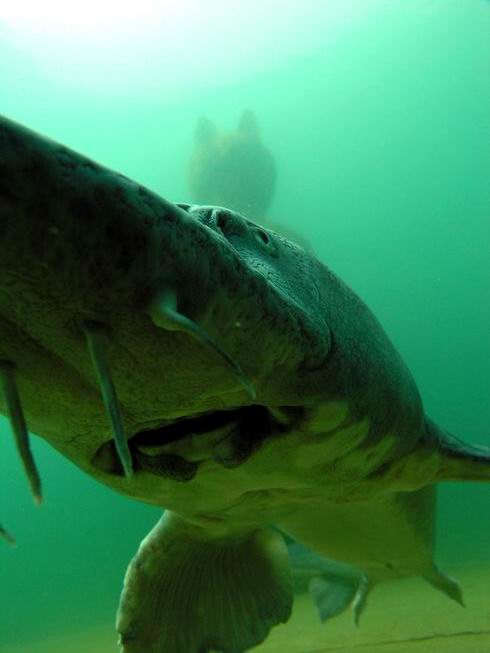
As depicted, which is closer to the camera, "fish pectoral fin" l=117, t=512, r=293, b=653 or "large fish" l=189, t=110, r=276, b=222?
"fish pectoral fin" l=117, t=512, r=293, b=653

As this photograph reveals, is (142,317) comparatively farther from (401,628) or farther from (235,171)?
(235,171)

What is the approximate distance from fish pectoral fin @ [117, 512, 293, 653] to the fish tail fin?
1103 millimetres

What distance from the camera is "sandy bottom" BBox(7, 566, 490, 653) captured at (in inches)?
213

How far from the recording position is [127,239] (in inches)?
40.7

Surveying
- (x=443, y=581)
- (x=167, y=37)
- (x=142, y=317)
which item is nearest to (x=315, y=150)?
(x=167, y=37)

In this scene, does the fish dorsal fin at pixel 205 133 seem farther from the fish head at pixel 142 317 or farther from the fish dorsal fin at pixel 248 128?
the fish head at pixel 142 317

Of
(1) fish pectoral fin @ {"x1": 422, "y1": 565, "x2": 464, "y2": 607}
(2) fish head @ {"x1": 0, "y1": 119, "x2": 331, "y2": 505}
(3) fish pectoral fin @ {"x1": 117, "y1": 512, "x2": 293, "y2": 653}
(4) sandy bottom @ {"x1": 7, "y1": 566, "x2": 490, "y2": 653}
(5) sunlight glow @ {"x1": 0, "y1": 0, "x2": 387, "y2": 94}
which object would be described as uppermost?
(5) sunlight glow @ {"x1": 0, "y1": 0, "x2": 387, "y2": 94}

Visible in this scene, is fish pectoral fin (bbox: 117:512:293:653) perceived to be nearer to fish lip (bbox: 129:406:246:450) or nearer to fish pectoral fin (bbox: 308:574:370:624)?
fish lip (bbox: 129:406:246:450)

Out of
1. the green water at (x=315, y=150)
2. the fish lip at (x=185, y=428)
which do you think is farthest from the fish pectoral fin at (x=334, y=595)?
the green water at (x=315, y=150)

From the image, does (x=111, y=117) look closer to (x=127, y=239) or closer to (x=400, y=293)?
(x=400, y=293)

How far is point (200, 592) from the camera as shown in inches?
133

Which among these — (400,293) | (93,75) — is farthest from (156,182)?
(400,293)

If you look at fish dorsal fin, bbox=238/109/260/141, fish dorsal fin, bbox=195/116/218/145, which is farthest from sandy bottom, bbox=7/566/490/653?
fish dorsal fin, bbox=195/116/218/145

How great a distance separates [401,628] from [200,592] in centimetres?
497
